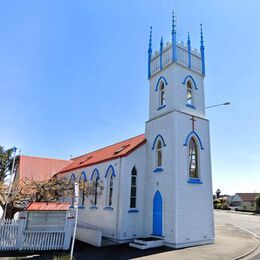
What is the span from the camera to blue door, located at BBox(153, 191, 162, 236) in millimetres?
16773

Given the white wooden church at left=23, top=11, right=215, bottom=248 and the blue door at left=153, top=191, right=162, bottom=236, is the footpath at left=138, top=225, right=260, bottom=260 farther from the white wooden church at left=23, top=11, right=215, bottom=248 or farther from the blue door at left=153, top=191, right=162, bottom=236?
the blue door at left=153, top=191, right=162, bottom=236

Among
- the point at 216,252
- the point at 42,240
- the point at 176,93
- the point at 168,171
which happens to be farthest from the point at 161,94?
the point at 42,240

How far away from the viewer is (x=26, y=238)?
1427cm

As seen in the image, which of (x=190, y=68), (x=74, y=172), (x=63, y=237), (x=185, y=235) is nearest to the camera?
(x=63, y=237)

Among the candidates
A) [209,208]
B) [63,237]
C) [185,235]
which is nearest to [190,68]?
[209,208]

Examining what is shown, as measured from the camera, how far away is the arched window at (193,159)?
1783cm

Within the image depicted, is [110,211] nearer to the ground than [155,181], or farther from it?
nearer to the ground

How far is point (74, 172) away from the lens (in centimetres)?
2705

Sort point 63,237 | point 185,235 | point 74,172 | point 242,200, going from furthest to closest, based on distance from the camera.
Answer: point 242,200
point 74,172
point 185,235
point 63,237

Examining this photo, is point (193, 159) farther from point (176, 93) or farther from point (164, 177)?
point (176, 93)

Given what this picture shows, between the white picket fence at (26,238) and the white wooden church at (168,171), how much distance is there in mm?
3951

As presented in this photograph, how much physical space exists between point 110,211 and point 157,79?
10.4 meters

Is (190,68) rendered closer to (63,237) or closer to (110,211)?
(110,211)

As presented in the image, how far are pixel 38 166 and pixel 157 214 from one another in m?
22.6
